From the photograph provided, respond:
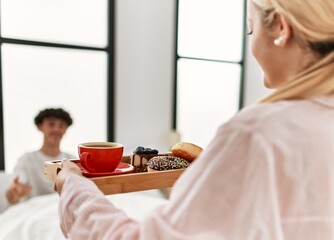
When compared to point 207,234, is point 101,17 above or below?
above

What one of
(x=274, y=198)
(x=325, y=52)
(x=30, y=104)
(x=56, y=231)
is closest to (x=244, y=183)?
(x=274, y=198)

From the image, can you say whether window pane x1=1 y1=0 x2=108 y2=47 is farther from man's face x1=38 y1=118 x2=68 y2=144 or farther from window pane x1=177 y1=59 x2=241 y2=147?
window pane x1=177 y1=59 x2=241 y2=147

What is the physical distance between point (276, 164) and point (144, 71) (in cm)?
243

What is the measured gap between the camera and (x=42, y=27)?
2.45 m

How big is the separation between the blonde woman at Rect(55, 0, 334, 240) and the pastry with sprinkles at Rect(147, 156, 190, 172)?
0.69ft

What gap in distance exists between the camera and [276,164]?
1.48ft

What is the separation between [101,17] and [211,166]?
95.0 inches


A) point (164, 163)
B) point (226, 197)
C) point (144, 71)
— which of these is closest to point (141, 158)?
point (164, 163)

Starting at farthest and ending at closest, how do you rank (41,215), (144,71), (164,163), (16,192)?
(144,71), (16,192), (41,215), (164,163)

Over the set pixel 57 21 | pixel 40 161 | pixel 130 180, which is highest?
pixel 57 21

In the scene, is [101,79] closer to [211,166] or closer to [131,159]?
[131,159]

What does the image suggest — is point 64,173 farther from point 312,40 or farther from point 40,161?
point 40,161

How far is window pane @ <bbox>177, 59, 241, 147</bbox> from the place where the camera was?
307 centimetres


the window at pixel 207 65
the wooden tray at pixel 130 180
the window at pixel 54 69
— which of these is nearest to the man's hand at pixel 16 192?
the window at pixel 54 69
